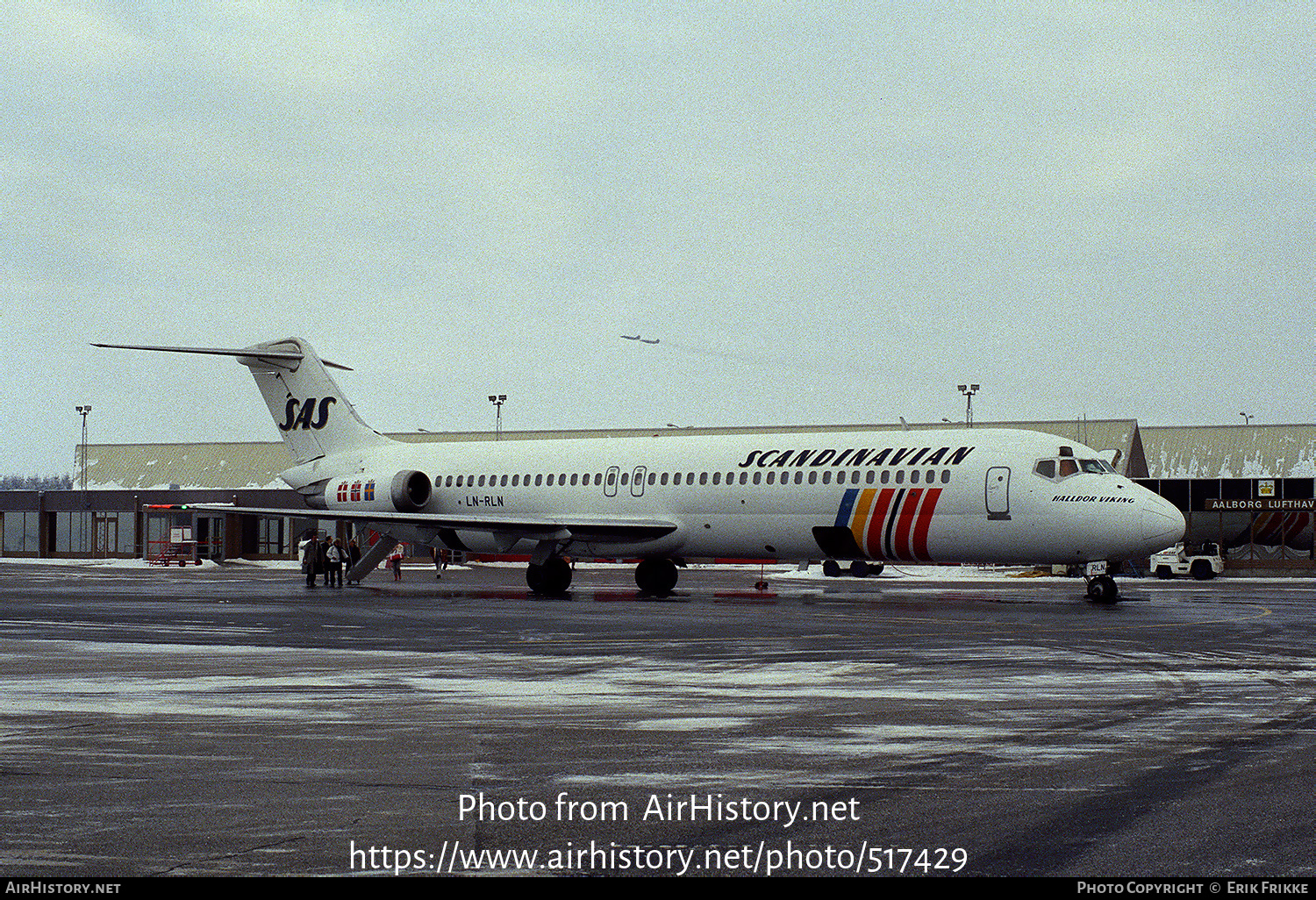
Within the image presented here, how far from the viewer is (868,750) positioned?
32.2 feet

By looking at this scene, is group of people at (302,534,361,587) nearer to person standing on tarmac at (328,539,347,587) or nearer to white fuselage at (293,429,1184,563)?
person standing on tarmac at (328,539,347,587)

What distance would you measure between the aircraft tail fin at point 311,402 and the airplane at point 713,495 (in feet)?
0.15

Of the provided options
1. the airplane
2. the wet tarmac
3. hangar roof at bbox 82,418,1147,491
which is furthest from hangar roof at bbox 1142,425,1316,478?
the wet tarmac

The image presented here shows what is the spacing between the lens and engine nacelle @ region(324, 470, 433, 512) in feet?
128

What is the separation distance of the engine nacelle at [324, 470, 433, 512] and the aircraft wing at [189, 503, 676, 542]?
1571 mm

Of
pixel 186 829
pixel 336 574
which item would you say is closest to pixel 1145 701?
pixel 186 829

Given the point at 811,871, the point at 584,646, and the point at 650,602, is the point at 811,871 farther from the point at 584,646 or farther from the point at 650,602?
the point at 650,602

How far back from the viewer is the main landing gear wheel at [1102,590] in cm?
2952

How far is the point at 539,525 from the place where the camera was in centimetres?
3494

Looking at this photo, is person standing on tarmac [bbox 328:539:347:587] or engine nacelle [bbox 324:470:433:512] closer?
engine nacelle [bbox 324:470:433:512]

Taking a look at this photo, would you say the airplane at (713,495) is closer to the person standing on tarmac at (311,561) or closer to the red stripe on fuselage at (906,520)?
the red stripe on fuselage at (906,520)

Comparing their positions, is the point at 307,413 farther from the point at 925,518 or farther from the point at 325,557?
the point at 925,518

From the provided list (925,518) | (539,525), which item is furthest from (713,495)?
(925,518)
